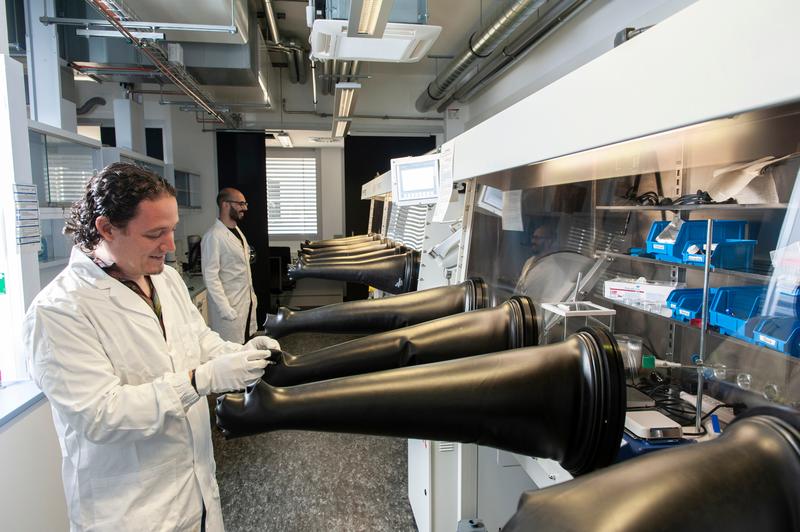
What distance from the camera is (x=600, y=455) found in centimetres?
54

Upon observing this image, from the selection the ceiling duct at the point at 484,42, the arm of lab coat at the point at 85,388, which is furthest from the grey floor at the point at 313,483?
the ceiling duct at the point at 484,42

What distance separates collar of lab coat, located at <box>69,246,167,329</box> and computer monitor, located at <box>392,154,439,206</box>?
2.63 feet

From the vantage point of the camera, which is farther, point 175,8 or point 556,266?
point 175,8

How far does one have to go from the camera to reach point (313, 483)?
2629mm

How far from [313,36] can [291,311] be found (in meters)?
1.66

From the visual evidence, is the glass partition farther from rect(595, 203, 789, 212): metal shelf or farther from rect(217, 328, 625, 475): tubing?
rect(217, 328, 625, 475): tubing

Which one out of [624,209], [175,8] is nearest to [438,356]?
[624,209]

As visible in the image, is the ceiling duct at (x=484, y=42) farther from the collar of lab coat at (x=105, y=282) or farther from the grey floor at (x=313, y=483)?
the grey floor at (x=313, y=483)

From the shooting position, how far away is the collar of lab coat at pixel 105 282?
1.24 meters

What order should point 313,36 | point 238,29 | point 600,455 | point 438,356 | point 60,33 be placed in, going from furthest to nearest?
point 60,33 < point 238,29 < point 313,36 < point 438,356 < point 600,455

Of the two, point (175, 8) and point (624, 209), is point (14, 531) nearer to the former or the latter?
point (624, 209)

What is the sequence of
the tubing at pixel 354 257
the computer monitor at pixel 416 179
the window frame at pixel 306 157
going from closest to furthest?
the computer monitor at pixel 416 179
the tubing at pixel 354 257
the window frame at pixel 306 157

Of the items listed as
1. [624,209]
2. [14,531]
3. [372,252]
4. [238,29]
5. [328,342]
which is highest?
[238,29]

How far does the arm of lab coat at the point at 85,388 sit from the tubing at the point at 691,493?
102 cm
